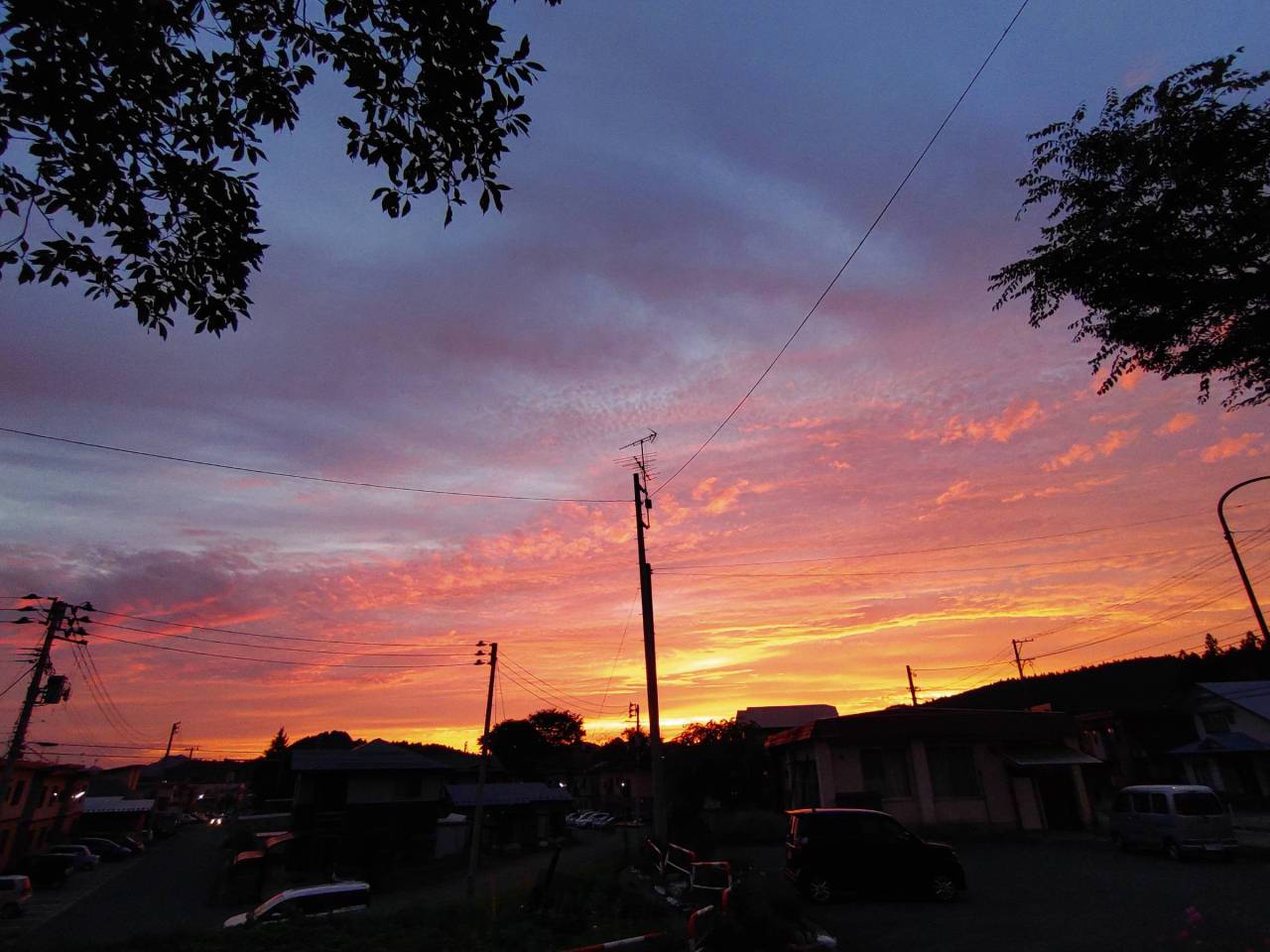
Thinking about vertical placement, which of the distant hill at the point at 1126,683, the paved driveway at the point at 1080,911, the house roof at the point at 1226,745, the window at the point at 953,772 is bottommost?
the paved driveway at the point at 1080,911

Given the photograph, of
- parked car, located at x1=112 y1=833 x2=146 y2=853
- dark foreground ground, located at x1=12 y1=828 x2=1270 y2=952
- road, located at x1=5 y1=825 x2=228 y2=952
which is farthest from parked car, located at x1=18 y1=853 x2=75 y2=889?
dark foreground ground, located at x1=12 y1=828 x2=1270 y2=952

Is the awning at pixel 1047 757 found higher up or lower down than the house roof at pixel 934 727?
lower down

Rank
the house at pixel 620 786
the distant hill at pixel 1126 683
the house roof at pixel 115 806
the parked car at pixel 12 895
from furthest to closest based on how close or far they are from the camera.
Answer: the house at pixel 620 786
the house roof at pixel 115 806
the distant hill at pixel 1126 683
the parked car at pixel 12 895

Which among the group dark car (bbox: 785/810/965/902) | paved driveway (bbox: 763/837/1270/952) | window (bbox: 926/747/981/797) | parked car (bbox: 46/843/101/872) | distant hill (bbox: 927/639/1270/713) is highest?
distant hill (bbox: 927/639/1270/713)

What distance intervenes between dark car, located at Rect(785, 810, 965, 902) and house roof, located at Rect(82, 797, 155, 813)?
72.9 m

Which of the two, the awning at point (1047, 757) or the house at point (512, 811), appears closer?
the awning at point (1047, 757)

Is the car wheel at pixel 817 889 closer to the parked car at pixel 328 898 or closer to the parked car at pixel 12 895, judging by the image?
the parked car at pixel 328 898

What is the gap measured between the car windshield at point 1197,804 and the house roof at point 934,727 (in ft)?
21.6

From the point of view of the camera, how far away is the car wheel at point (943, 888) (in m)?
13.2

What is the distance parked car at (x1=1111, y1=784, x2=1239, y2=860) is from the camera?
55.4 ft

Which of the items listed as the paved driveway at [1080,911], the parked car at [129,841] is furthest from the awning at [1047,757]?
the parked car at [129,841]

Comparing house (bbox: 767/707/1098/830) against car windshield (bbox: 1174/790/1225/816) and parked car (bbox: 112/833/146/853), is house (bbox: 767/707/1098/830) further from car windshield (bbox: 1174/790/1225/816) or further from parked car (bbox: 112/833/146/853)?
parked car (bbox: 112/833/146/853)

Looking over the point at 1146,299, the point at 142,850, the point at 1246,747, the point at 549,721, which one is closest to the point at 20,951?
the point at 1146,299

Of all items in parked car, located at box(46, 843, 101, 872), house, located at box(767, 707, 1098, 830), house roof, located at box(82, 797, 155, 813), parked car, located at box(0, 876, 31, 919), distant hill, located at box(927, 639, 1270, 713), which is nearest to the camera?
house, located at box(767, 707, 1098, 830)
